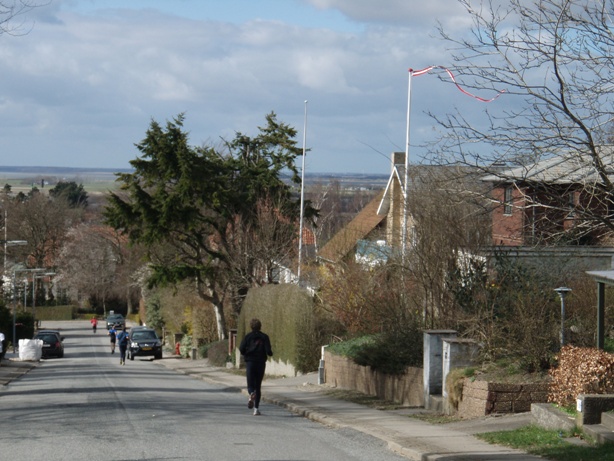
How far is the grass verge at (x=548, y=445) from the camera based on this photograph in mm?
11305

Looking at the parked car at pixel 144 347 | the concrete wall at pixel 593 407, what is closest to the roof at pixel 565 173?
the concrete wall at pixel 593 407

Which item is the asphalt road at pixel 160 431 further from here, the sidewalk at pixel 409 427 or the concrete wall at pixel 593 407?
the concrete wall at pixel 593 407

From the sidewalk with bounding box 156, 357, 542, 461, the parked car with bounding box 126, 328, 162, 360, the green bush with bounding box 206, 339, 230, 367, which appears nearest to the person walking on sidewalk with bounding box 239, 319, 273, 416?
the sidewalk with bounding box 156, 357, 542, 461

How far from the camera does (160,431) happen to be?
578 inches

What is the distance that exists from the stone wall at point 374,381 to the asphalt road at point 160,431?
241cm

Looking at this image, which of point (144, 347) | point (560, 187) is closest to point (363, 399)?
point (560, 187)

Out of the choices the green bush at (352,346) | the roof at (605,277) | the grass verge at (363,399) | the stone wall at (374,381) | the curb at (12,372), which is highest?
the roof at (605,277)

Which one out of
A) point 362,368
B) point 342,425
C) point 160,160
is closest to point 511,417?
point 342,425

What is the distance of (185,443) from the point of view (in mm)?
13367

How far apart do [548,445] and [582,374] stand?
1264mm

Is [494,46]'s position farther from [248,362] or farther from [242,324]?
[242,324]

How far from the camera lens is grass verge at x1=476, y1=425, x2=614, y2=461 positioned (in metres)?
11.3

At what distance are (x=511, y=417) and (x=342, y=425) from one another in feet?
10.1

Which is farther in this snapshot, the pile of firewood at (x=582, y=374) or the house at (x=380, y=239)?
the house at (x=380, y=239)
